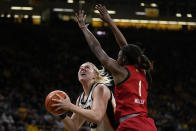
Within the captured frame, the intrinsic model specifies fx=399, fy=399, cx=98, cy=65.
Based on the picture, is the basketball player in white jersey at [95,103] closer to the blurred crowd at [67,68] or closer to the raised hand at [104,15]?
the raised hand at [104,15]

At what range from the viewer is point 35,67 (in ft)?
73.0

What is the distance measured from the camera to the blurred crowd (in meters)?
16.9

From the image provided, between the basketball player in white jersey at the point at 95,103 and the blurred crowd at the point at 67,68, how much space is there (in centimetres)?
917

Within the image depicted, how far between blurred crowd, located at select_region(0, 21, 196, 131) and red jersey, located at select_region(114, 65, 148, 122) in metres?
10.5

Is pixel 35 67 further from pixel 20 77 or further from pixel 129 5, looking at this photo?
pixel 129 5

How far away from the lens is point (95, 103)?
473 centimetres

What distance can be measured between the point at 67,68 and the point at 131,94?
19537mm

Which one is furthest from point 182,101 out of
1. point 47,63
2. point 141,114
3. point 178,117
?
point 141,114

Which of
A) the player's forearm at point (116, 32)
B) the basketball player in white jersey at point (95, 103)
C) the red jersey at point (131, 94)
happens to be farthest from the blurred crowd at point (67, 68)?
the red jersey at point (131, 94)

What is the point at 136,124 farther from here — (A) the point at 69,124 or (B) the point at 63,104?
(A) the point at 69,124

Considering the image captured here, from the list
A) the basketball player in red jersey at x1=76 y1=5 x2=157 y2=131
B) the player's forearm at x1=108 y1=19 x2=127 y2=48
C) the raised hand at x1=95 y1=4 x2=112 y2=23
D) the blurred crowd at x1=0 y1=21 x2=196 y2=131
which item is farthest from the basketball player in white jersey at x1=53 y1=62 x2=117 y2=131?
the blurred crowd at x1=0 y1=21 x2=196 y2=131

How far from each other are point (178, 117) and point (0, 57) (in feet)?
32.3

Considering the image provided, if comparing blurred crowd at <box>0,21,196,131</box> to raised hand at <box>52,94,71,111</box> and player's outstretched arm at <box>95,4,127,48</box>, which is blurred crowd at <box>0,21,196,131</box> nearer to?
player's outstretched arm at <box>95,4,127,48</box>

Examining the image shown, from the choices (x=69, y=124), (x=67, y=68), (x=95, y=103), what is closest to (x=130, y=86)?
(x=95, y=103)
